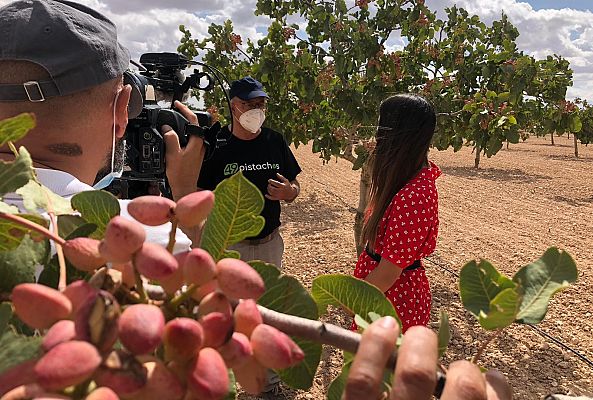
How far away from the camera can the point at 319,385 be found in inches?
138

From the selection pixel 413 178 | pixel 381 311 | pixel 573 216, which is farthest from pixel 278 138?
pixel 573 216

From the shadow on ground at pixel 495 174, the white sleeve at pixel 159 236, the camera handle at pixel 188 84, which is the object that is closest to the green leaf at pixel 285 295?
the white sleeve at pixel 159 236

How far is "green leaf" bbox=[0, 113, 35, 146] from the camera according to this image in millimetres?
448

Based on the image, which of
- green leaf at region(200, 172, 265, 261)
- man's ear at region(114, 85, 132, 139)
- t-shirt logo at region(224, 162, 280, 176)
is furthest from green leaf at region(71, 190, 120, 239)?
t-shirt logo at region(224, 162, 280, 176)

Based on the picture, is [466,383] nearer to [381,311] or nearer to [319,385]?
[381,311]

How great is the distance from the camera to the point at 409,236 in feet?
6.43

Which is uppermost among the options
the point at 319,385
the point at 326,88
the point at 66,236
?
the point at 326,88

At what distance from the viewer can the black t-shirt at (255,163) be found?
318 centimetres

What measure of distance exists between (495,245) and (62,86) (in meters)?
7.15

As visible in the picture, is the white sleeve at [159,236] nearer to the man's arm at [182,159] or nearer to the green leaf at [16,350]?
the green leaf at [16,350]

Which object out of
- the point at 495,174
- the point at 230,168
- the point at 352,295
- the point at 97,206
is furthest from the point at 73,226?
the point at 495,174

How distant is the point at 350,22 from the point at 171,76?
3.39 m

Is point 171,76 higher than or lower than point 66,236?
higher

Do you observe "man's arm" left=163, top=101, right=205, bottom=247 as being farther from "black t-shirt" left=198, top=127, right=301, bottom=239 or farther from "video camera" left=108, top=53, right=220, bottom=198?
"black t-shirt" left=198, top=127, right=301, bottom=239
